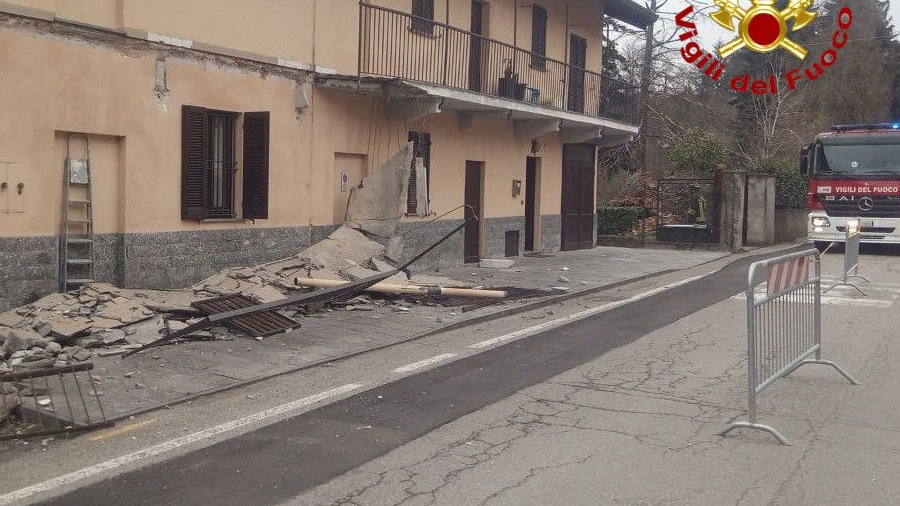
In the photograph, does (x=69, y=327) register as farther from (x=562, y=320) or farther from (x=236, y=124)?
(x=562, y=320)

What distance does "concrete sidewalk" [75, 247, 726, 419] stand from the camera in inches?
280

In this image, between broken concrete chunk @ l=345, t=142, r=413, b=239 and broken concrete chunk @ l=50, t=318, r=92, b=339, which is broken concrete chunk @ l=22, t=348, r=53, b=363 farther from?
broken concrete chunk @ l=345, t=142, r=413, b=239

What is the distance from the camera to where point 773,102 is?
1524 inches

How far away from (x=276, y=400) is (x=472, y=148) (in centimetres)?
1173

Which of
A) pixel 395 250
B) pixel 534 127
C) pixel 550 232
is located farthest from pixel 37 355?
pixel 550 232

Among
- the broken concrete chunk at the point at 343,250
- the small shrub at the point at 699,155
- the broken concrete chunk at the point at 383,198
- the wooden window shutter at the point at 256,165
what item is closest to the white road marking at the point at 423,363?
the broken concrete chunk at the point at 343,250

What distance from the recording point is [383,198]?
47.0ft

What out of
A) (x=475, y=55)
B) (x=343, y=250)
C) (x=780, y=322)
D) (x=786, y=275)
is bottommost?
(x=780, y=322)

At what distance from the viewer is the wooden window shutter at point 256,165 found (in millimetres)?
12180

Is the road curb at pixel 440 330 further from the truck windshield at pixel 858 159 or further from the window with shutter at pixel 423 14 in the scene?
the truck windshield at pixel 858 159

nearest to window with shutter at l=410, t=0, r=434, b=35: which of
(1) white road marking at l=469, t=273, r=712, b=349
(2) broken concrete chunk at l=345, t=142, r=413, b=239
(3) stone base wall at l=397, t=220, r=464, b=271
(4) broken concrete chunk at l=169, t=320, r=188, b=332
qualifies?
(2) broken concrete chunk at l=345, t=142, r=413, b=239

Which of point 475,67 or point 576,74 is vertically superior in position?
point 576,74

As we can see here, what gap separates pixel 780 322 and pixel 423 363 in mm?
3442

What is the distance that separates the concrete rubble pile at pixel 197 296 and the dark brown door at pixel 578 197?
9.39m
